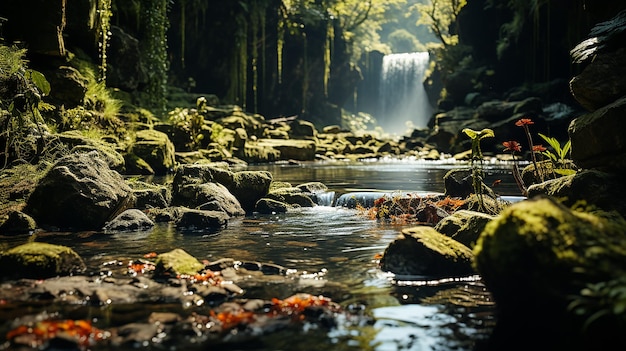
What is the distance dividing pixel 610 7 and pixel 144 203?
27.8 ft

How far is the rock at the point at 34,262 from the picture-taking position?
4.76 meters

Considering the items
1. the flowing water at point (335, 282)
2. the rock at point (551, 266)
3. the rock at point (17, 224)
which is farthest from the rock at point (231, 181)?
the rock at point (551, 266)

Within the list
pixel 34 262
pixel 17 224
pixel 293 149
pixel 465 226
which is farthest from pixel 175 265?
pixel 293 149

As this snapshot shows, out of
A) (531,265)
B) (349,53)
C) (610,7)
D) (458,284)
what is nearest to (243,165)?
(610,7)

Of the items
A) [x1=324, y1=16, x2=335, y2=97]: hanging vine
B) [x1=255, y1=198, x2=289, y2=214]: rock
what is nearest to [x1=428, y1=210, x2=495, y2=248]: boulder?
[x1=255, y1=198, x2=289, y2=214]: rock

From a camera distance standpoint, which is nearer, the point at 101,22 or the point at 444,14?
the point at 101,22

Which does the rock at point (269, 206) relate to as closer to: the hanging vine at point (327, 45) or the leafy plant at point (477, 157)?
the leafy plant at point (477, 157)

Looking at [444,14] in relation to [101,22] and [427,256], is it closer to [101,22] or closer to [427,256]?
[101,22]

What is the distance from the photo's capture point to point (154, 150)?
16547mm

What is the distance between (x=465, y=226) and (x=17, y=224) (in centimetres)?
624

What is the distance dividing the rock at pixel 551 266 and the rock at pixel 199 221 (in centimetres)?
561

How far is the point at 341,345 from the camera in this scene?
3398mm

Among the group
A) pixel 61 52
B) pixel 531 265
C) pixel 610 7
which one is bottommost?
pixel 531 265

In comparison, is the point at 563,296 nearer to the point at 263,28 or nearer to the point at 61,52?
the point at 61,52
